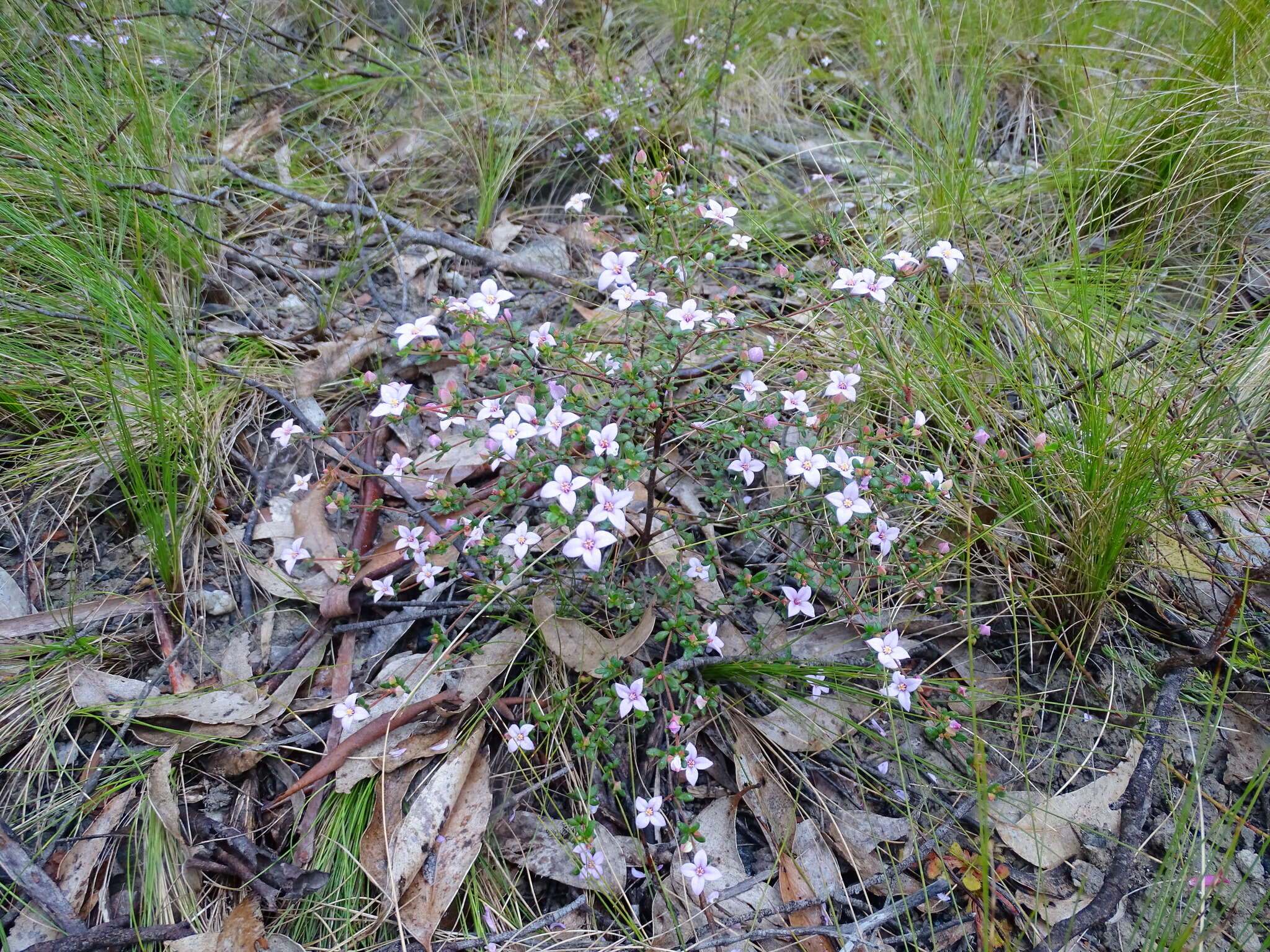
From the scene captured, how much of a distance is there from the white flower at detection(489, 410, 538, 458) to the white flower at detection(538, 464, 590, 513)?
12 centimetres

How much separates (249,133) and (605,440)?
3459 millimetres

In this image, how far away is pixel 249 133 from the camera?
156 inches

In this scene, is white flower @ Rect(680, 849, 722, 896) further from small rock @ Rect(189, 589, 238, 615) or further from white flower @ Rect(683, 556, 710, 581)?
small rock @ Rect(189, 589, 238, 615)

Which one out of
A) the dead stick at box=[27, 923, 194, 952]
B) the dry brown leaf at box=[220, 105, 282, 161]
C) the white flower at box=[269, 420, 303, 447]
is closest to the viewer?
the dead stick at box=[27, 923, 194, 952]

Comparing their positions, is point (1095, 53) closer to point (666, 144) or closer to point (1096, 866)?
point (666, 144)

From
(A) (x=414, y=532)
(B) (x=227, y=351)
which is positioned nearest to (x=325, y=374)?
(B) (x=227, y=351)

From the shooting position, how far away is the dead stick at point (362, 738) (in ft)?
6.33

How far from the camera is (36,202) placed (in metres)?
2.89

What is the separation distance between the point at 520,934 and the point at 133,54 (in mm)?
4076

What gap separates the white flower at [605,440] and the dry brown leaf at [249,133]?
3.13 m

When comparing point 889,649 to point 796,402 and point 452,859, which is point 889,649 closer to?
point 796,402

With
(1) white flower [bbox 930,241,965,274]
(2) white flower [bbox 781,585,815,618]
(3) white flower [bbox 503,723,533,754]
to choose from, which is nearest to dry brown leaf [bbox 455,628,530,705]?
(3) white flower [bbox 503,723,533,754]

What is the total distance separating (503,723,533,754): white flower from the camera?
75.2 inches

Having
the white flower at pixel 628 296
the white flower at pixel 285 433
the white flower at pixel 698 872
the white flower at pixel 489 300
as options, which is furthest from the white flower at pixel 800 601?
the white flower at pixel 285 433
